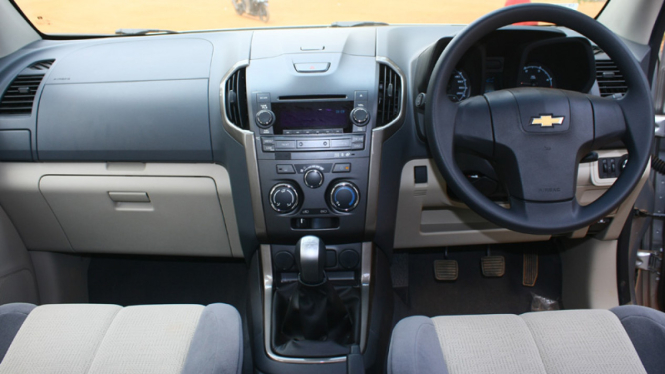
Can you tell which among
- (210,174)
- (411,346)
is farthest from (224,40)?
(411,346)

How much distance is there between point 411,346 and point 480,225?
2.82 ft

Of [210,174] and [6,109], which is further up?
[6,109]

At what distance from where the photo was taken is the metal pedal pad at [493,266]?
2229mm

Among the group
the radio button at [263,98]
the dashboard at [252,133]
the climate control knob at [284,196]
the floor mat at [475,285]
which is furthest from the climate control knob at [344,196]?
the floor mat at [475,285]

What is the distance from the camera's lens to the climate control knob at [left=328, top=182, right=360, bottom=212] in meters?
1.42

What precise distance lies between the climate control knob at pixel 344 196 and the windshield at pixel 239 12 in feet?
2.64

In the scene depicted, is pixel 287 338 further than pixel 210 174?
No

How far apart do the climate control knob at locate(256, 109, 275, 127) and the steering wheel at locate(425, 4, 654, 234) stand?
51 centimetres

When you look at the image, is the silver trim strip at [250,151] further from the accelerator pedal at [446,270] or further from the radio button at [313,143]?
the accelerator pedal at [446,270]

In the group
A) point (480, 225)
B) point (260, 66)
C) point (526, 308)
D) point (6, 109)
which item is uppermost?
point (260, 66)

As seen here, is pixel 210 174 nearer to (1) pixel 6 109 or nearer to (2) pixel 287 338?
(2) pixel 287 338

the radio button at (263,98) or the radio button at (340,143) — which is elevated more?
the radio button at (263,98)

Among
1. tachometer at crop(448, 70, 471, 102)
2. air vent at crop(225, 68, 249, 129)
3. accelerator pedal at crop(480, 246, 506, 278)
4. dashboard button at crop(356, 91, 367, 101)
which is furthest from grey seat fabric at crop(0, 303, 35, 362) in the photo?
accelerator pedal at crop(480, 246, 506, 278)

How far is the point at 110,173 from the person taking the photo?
5.26 feet
